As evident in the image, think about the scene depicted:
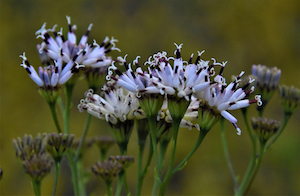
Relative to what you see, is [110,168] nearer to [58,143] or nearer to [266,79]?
[58,143]

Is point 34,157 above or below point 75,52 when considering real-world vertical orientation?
below

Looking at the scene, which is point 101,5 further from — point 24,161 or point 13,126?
point 24,161

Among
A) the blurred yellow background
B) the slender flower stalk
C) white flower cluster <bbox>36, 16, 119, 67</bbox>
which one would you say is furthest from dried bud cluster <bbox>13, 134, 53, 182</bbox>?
the blurred yellow background

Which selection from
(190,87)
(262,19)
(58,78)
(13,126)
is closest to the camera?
(190,87)

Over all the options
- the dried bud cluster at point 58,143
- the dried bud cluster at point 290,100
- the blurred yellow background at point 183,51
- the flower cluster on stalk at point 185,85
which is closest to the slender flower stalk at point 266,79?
the dried bud cluster at point 290,100

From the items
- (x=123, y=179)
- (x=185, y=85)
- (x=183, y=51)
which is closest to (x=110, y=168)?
(x=123, y=179)

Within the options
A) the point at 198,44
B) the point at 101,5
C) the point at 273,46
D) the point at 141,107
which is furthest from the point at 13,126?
the point at 141,107

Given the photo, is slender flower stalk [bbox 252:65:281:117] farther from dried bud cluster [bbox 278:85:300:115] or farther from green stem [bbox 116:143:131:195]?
green stem [bbox 116:143:131:195]

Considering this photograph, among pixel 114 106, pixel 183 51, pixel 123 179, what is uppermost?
pixel 183 51
